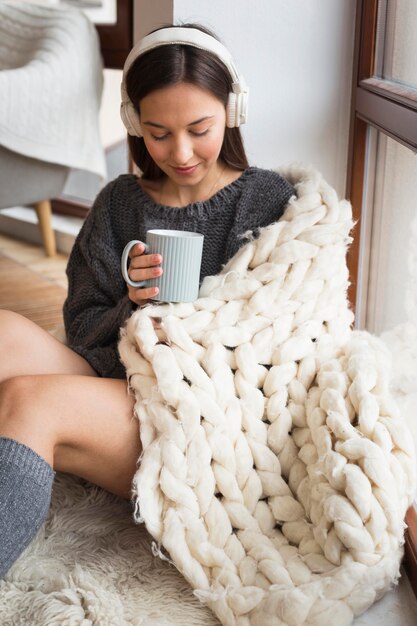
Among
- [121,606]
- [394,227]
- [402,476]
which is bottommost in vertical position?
[121,606]

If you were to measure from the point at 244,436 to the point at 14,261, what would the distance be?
6.69 feet

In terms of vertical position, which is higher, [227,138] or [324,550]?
[227,138]

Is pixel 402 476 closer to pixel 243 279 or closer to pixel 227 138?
pixel 243 279

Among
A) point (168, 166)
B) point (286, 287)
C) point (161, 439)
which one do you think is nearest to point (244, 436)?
point (161, 439)

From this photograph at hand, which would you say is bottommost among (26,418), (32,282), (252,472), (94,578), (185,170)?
(32,282)

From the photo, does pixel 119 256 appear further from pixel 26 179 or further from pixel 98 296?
pixel 26 179

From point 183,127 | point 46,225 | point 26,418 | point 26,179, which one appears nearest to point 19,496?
point 26,418

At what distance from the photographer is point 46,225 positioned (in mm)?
2969

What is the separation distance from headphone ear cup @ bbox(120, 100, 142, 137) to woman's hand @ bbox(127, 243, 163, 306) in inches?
8.6

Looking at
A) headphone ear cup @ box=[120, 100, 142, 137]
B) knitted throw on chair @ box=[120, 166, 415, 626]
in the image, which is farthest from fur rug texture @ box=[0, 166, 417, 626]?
headphone ear cup @ box=[120, 100, 142, 137]

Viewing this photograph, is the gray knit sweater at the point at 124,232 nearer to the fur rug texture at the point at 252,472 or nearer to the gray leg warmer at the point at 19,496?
the fur rug texture at the point at 252,472

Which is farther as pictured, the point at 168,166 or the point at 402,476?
the point at 168,166

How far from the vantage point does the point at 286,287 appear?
119 cm

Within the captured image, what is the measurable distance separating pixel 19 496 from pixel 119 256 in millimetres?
514
